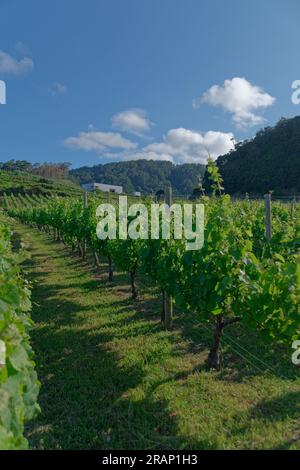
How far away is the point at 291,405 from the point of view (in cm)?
377

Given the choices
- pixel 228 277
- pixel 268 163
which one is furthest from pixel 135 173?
pixel 228 277

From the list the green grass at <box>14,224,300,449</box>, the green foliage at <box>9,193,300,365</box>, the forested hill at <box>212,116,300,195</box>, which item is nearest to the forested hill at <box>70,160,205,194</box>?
the forested hill at <box>212,116,300,195</box>

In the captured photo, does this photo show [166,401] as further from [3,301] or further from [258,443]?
[3,301]

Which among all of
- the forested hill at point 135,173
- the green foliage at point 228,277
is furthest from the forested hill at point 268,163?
the green foliage at point 228,277

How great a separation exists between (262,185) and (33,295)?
43.9 metres

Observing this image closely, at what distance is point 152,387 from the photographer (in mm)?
4172

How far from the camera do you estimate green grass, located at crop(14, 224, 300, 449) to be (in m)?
3.32

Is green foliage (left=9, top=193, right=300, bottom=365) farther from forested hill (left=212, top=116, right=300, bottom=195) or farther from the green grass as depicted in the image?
forested hill (left=212, top=116, right=300, bottom=195)

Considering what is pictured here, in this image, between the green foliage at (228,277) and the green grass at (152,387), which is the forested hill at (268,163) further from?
the green foliage at (228,277)

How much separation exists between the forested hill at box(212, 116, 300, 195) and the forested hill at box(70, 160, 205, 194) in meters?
39.1

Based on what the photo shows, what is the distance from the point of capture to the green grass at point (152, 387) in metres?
3.32

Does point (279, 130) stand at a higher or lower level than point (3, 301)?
higher

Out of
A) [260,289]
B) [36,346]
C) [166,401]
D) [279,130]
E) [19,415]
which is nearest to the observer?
[19,415]
